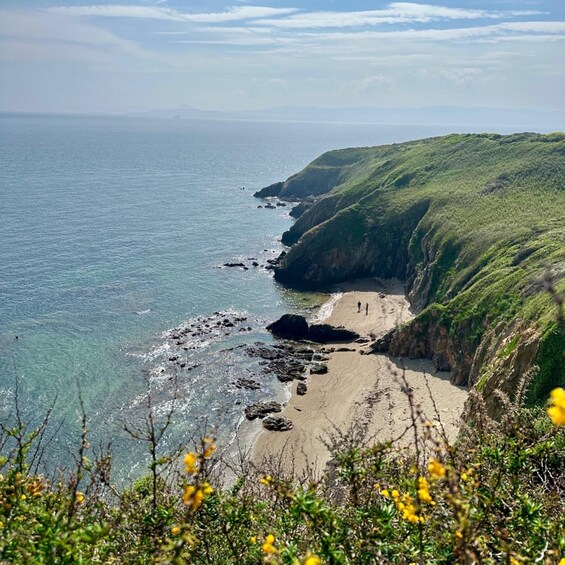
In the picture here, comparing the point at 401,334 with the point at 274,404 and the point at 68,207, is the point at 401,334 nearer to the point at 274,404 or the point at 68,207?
the point at 274,404

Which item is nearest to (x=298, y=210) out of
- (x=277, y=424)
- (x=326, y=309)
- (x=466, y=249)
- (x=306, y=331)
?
(x=326, y=309)

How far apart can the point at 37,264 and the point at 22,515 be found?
72.8 meters

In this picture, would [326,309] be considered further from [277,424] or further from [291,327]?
[277,424]

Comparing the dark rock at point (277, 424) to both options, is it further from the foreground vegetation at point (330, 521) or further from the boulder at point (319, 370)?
the foreground vegetation at point (330, 521)

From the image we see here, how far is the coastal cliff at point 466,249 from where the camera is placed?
110 feet

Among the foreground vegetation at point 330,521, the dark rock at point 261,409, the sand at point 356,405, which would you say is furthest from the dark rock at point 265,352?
the foreground vegetation at point 330,521

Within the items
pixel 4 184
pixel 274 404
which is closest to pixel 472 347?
pixel 274 404

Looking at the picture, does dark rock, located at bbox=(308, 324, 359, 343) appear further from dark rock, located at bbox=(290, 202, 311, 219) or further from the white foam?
dark rock, located at bbox=(290, 202, 311, 219)

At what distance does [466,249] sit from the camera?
57.9 m

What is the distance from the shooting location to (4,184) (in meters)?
135

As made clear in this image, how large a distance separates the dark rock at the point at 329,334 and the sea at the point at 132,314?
5.29m

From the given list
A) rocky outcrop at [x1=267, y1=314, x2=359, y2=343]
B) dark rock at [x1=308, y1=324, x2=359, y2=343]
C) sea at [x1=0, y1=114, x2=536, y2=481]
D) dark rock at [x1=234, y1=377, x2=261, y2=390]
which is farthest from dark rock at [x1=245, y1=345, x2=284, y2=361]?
dark rock at [x1=308, y1=324, x2=359, y2=343]

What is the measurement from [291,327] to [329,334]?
13.9ft

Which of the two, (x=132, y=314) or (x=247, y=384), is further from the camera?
(x=132, y=314)
